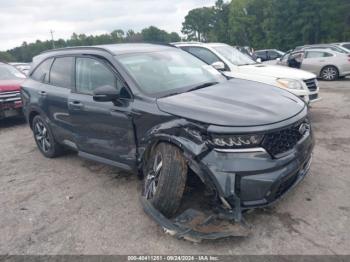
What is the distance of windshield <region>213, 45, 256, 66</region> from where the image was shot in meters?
7.73

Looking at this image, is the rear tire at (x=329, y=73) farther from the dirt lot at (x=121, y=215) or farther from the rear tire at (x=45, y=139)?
the rear tire at (x=45, y=139)

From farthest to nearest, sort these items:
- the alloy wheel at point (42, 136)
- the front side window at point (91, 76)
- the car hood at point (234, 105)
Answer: the alloy wheel at point (42, 136) → the front side window at point (91, 76) → the car hood at point (234, 105)

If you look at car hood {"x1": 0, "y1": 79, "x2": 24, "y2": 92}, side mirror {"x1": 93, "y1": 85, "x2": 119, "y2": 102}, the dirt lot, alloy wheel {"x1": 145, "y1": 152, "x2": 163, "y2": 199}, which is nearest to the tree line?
car hood {"x1": 0, "y1": 79, "x2": 24, "y2": 92}

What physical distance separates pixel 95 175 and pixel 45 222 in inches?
47.8

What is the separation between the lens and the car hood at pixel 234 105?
2.98 m

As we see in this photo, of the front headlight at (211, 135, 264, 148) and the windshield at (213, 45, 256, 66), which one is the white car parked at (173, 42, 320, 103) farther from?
the front headlight at (211, 135, 264, 148)

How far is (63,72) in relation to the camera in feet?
16.0

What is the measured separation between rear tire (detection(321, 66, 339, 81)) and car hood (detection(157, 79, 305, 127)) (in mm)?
11037

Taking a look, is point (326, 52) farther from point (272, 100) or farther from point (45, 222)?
point (45, 222)

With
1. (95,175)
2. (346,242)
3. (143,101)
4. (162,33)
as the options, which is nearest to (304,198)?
(346,242)

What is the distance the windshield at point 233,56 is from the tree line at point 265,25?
11647 millimetres

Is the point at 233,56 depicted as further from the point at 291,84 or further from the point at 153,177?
the point at 153,177

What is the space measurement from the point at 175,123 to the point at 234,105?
0.62 metres

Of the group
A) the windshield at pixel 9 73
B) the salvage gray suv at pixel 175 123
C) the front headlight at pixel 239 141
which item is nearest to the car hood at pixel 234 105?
the salvage gray suv at pixel 175 123
